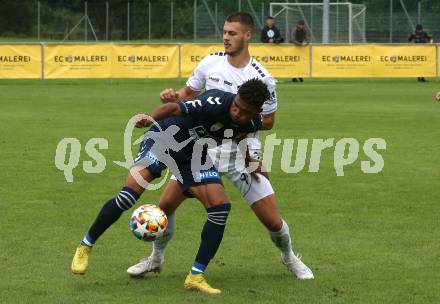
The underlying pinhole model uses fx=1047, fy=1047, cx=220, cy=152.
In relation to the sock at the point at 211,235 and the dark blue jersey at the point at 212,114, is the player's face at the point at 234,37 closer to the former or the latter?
the dark blue jersey at the point at 212,114

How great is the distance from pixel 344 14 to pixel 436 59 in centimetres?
1429

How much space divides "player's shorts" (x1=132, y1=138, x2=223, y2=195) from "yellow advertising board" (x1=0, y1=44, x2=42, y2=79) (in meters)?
25.0

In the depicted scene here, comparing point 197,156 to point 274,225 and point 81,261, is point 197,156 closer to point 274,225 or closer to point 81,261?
point 274,225

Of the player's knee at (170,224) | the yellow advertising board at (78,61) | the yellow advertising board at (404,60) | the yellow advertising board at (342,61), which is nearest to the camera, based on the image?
the player's knee at (170,224)

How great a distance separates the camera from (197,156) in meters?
8.12

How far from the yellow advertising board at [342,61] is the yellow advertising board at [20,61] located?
918cm

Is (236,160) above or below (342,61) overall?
below

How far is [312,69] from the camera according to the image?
35.2 m

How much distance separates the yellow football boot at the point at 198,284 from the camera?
7.79 metres

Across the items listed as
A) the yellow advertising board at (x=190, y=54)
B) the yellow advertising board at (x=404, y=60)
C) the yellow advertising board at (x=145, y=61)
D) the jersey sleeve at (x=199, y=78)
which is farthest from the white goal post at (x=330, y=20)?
the jersey sleeve at (x=199, y=78)

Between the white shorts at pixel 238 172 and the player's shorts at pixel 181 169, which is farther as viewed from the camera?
the white shorts at pixel 238 172

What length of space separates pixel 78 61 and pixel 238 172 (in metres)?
25.6

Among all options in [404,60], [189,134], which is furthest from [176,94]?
[404,60]

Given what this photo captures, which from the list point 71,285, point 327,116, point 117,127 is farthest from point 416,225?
point 327,116
